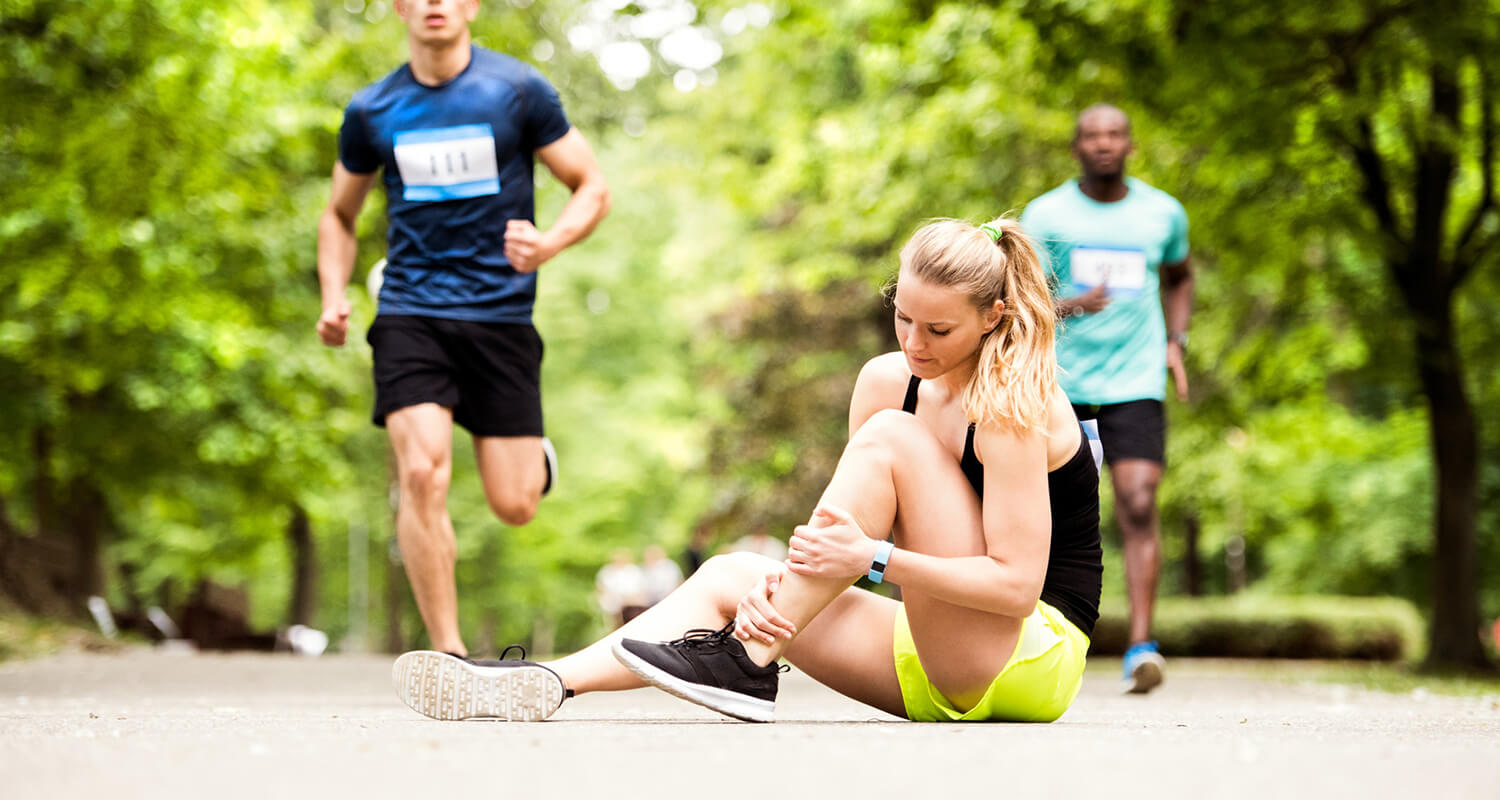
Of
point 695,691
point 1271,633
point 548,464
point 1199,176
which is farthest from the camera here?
point 1271,633

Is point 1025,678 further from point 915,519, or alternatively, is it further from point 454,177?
point 454,177

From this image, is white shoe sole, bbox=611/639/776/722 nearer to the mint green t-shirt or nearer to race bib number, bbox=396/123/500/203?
race bib number, bbox=396/123/500/203

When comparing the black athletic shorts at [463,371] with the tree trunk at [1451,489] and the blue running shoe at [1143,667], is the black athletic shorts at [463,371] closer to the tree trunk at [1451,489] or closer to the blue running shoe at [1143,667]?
the blue running shoe at [1143,667]

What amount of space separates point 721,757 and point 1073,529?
139 centimetres

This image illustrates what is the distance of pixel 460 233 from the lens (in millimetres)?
6023

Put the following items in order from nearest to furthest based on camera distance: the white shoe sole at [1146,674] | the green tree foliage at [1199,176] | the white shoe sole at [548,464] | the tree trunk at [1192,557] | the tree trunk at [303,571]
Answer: the white shoe sole at [548,464], the white shoe sole at [1146,674], the green tree foliage at [1199,176], the tree trunk at [303,571], the tree trunk at [1192,557]

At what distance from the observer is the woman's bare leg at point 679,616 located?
13.1 feet

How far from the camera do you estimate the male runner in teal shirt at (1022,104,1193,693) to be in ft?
22.8

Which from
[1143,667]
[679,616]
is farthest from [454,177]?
[1143,667]

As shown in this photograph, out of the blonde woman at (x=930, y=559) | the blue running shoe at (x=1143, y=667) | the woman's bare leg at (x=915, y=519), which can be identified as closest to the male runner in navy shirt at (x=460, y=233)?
the blonde woman at (x=930, y=559)

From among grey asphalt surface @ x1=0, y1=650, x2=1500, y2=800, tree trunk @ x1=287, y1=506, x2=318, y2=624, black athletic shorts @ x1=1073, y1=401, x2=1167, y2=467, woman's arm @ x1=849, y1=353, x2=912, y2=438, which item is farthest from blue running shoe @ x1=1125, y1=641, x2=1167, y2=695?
tree trunk @ x1=287, y1=506, x2=318, y2=624

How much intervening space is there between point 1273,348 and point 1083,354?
9371 millimetres

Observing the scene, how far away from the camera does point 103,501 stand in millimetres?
22719

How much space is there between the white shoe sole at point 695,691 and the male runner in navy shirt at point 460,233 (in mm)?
2061
